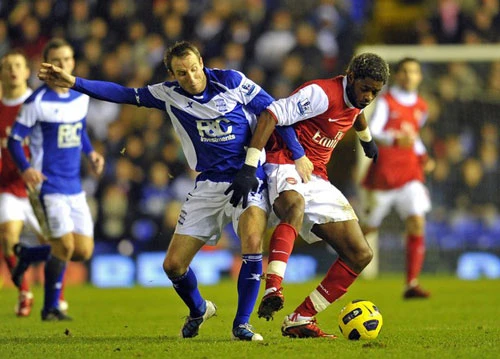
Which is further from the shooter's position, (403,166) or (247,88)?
(403,166)

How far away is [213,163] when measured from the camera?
25.3 ft

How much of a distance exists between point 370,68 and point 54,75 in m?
2.16

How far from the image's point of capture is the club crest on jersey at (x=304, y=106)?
759 cm

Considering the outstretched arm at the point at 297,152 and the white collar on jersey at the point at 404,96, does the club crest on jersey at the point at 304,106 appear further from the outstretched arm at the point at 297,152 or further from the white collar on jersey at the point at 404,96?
the white collar on jersey at the point at 404,96

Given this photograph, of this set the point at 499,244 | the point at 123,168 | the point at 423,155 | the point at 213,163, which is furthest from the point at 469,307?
the point at 123,168

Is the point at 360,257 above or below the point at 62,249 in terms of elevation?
above

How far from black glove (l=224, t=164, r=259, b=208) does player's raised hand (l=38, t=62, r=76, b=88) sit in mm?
→ 1325

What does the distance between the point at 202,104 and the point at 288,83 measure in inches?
408

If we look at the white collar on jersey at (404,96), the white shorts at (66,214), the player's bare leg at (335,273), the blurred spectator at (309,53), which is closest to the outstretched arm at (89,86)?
the player's bare leg at (335,273)

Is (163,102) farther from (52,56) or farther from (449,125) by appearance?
(449,125)

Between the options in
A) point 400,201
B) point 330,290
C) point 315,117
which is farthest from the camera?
point 400,201

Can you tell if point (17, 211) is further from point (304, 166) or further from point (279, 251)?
point (279, 251)

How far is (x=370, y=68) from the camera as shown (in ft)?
24.3

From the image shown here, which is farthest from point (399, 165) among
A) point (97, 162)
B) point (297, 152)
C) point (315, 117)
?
point (297, 152)
